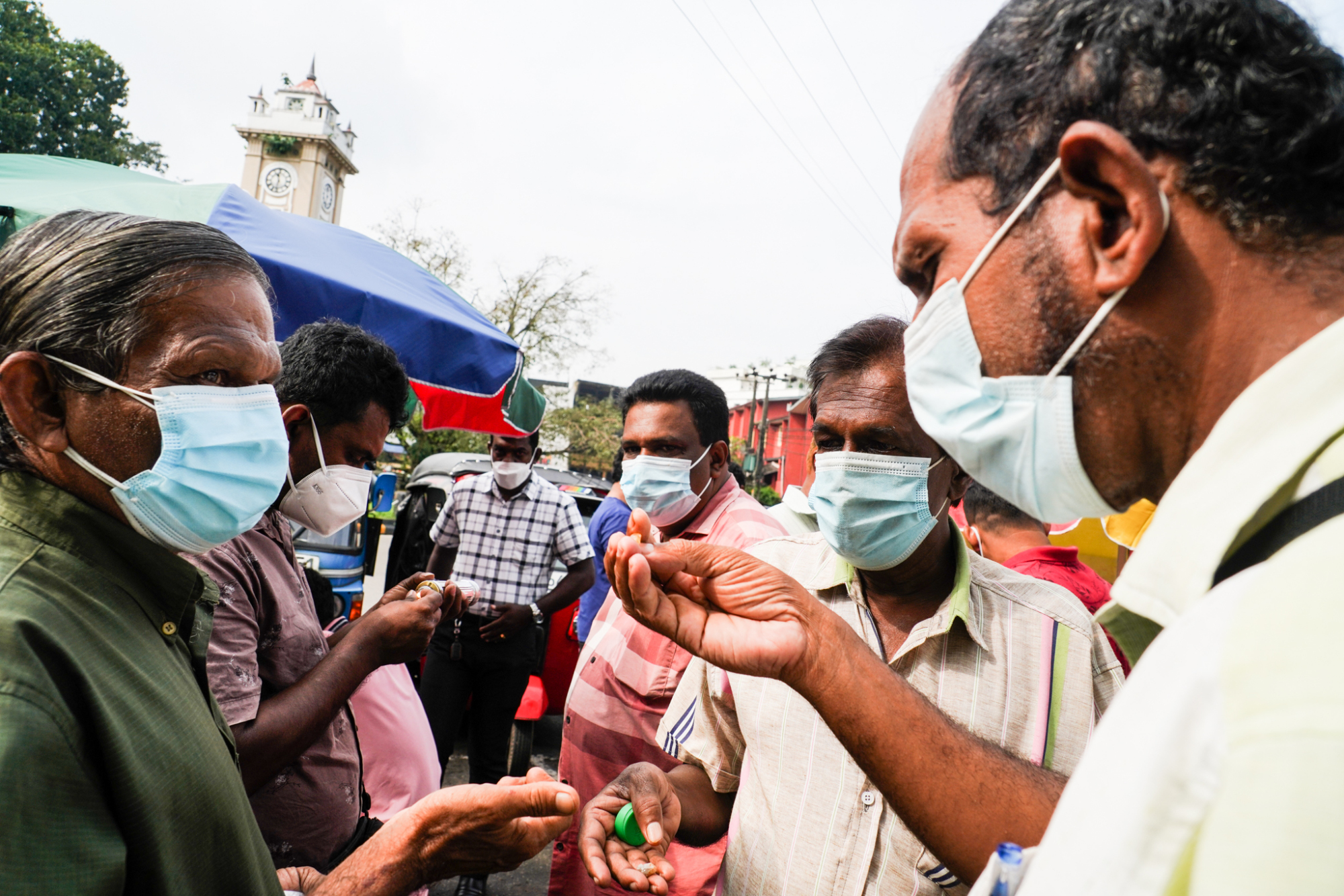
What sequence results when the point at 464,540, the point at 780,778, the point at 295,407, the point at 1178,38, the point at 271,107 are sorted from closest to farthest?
the point at 1178,38, the point at 780,778, the point at 295,407, the point at 464,540, the point at 271,107

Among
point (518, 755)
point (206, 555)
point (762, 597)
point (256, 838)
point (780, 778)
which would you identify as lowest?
point (518, 755)

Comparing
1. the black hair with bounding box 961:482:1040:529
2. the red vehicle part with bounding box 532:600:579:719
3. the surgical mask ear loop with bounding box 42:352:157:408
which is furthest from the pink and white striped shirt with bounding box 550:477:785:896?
the red vehicle part with bounding box 532:600:579:719

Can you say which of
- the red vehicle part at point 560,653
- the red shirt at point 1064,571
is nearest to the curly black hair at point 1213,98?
the red shirt at point 1064,571

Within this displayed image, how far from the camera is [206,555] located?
1903 millimetres

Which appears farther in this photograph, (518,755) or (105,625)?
(518,755)

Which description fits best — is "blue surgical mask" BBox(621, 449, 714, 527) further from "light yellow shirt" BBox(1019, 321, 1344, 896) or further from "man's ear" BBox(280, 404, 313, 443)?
"light yellow shirt" BBox(1019, 321, 1344, 896)

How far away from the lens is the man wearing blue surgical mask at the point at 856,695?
1.59m

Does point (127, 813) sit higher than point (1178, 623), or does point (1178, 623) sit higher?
point (1178, 623)

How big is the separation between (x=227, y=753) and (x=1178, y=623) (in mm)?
1508

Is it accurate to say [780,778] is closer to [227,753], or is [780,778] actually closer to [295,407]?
[227,753]

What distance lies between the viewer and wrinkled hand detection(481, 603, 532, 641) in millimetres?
4781

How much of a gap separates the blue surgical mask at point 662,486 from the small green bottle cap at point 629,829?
83.7 inches

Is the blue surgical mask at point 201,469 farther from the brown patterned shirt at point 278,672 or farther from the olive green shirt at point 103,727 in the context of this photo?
the brown patterned shirt at point 278,672

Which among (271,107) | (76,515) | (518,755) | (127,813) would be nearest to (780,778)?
(127,813)
